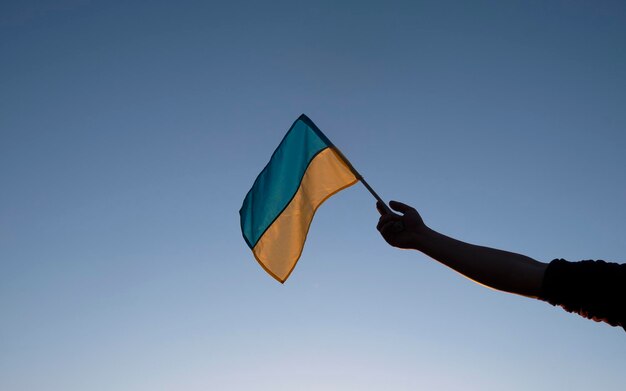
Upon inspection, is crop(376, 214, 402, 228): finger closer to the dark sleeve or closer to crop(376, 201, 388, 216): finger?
crop(376, 201, 388, 216): finger

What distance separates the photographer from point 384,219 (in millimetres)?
3301

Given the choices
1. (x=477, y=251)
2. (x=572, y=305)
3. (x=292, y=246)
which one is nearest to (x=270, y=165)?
(x=292, y=246)

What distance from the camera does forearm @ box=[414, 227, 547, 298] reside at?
2.54 m

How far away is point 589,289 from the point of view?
2371mm

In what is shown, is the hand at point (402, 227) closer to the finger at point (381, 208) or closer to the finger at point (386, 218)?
the finger at point (386, 218)

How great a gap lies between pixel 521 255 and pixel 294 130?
13.4ft

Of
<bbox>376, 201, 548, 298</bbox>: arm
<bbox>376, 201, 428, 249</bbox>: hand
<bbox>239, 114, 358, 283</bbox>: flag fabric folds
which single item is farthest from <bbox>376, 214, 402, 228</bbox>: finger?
<bbox>239, 114, 358, 283</bbox>: flag fabric folds

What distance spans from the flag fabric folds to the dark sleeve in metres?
3.39

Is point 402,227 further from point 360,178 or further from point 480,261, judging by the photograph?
point 360,178

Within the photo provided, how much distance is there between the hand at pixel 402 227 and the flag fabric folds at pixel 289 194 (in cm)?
246

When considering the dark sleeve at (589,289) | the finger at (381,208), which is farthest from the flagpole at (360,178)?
the dark sleeve at (589,289)

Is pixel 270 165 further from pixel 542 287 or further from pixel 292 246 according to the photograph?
pixel 542 287

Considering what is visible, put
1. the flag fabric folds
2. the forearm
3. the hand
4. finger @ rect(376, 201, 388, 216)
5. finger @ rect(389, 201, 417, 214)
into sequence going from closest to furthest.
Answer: the forearm → the hand → finger @ rect(389, 201, 417, 214) → finger @ rect(376, 201, 388, 216) → the flag fabric folds

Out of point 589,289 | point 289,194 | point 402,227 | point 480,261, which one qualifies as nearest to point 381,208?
point 402,227
